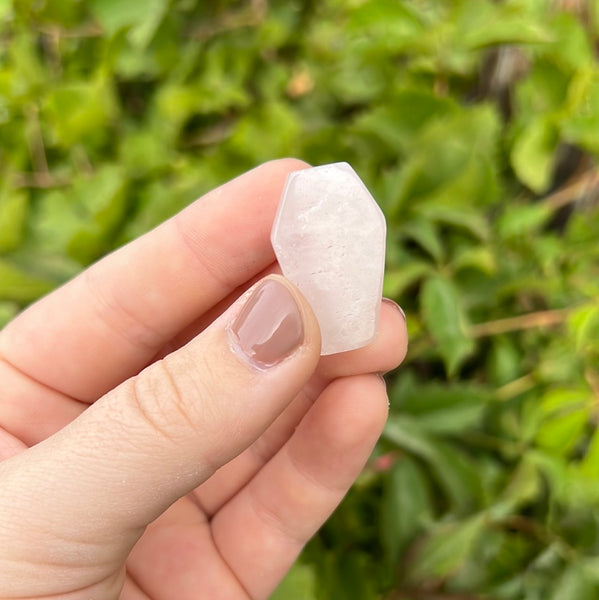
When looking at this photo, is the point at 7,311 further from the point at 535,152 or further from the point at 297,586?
the point at 535,152

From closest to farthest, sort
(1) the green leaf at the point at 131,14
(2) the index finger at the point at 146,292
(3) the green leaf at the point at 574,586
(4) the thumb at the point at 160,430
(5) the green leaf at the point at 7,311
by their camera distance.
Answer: (4) the thumb at the point at 160,430 → (2) the index finger at the point at 146,292 → (3) the green leaf at the point at 574,586 → (5) the green leaf at the point at 7,311 → (1) the green leaf at the point at 131,14

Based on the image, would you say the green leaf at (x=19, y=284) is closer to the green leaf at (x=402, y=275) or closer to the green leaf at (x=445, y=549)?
the green leaf at (x=402, y=275)

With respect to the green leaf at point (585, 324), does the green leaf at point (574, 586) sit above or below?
below

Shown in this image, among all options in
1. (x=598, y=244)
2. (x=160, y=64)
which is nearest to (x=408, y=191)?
(x=598, y=244)

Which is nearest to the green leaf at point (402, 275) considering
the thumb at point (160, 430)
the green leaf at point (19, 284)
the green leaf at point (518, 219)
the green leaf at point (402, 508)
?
the green leaf at point (518, 219)

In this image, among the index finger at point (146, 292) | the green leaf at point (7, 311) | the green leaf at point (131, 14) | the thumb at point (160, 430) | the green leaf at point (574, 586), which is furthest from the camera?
the green leaf at point (131, 14)

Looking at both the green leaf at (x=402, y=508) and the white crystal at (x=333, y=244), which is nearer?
the white crystal at (x=333, y=244)
